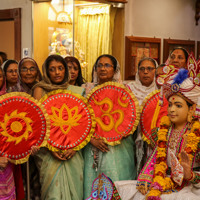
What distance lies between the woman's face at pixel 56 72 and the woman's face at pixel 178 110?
4.55ft

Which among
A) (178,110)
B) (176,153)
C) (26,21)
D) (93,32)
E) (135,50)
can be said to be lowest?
(176,153)

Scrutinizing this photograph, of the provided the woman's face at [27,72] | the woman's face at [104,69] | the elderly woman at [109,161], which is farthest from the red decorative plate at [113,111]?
the woman's face at [27,72]

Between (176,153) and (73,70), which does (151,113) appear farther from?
(73,70)

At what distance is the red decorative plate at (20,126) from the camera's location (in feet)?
11.0

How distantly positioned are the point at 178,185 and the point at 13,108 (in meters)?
1.58

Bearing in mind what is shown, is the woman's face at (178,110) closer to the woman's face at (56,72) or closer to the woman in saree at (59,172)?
the woman in saree at (59,172)

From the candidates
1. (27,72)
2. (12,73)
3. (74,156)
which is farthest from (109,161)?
(12,73)

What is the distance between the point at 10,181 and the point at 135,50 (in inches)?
176

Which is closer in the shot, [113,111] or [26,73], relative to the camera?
[113,111]

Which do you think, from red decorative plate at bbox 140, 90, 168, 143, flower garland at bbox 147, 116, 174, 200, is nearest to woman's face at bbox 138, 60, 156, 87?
red decorative plate at bbox 140, 90, 168, 143

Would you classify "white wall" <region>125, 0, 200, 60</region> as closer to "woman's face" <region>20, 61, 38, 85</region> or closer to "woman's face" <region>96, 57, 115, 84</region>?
"woman's face" <region>96, 57, 115, 84</region>

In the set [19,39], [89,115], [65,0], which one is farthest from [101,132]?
[19,39]

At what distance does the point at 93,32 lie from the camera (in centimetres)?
738

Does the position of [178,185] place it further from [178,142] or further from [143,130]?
[143,130]
